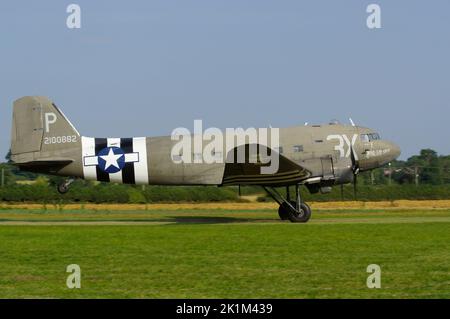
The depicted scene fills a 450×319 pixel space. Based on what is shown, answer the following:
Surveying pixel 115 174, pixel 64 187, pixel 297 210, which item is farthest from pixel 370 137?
pixel 64 187

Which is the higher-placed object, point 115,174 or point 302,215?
point 115,174

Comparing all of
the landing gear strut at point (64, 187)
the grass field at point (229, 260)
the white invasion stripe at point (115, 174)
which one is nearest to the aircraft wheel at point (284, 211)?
the grass field at point (229, 260)

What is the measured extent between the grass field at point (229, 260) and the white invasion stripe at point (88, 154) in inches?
121

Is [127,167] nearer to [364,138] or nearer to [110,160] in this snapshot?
[110,160]

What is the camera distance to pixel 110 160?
32.8 metres

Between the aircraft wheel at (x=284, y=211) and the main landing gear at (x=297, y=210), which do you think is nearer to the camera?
the main landing gear at (x=297, y=210)

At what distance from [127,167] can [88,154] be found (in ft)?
6.33

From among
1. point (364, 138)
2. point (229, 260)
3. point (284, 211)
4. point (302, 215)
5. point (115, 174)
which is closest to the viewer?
point (229, 260)

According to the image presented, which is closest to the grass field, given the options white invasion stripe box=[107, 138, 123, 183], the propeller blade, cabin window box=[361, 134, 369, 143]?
white invasion stripe box=[107, 138, 123, 183]

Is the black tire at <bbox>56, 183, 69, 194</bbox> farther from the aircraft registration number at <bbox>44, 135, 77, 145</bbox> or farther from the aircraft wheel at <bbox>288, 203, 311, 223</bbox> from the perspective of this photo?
the aircraft wheel at <bbox>288, 203, 311, 223</bbox>

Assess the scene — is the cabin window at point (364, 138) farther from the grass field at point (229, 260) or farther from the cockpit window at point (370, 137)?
the grass field at point (229, 260)

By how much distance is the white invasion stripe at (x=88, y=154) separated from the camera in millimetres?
32844

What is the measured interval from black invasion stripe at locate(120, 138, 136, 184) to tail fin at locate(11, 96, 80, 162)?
7.21 ft
